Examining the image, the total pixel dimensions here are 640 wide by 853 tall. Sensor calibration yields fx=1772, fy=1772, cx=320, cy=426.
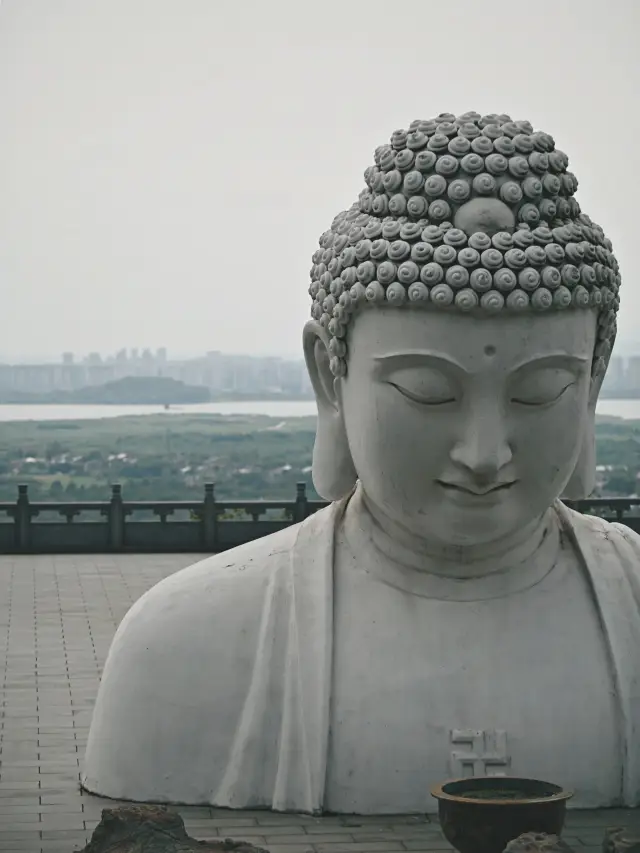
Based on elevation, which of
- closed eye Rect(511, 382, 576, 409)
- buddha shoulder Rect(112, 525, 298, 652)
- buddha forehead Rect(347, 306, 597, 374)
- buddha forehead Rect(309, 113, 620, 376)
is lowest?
buddha shoulder Rect(112, 525, 298, 652)

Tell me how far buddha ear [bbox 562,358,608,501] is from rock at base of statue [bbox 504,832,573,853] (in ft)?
5.60

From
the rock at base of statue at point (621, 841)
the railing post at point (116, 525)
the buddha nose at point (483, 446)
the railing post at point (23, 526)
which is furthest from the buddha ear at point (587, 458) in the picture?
the railing post at point (23, 526)

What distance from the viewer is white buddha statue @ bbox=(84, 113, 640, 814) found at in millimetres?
6000

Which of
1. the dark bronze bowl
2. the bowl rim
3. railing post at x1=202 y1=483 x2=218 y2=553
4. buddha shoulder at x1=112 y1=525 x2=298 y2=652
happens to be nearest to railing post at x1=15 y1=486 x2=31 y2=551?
railing post at x1=202 y1=483 x2=218 y2=553

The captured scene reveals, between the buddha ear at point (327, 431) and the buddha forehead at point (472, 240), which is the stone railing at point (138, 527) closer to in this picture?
the buddha ear at point (327, 431)

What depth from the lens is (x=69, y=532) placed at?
19.5m

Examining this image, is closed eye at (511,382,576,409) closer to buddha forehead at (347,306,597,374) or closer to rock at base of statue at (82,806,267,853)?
buddha forehead at (347,306,597,374)

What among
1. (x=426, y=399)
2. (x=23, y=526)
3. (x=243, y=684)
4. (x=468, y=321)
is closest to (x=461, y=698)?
(x=243, y=684)

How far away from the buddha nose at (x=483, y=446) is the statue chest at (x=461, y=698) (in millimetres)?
719

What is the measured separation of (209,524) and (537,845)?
14272mm

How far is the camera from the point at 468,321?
235 inches

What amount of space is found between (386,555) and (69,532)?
527 inches

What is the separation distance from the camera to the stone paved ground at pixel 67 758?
614cm

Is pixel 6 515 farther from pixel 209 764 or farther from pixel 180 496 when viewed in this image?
pixel 209 764
